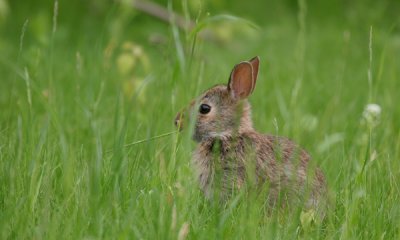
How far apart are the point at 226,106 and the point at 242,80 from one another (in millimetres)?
186

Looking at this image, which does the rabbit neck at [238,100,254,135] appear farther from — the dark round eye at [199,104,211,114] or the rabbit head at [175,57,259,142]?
the dark round eye at [199,104,211,114]

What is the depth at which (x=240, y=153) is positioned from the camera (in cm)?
445

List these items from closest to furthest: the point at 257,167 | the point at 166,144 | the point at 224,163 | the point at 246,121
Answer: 1. the point at 257,167
2. the point at 224,163
3. the point at 166,144
4. the point at 246,121

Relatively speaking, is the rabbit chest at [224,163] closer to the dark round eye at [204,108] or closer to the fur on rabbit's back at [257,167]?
the fur on rabbit's back at [257,167]

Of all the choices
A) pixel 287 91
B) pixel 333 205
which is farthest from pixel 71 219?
pixel 287 91

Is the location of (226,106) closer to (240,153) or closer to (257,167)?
(240,153)

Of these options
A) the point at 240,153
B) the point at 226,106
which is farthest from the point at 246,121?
the point at 240,153

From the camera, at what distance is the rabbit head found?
4609 mm

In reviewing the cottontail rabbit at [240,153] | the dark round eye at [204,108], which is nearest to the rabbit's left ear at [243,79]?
the cottontail rabbit at [240,153]

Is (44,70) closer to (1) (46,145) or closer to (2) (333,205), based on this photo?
(1) (46,145)

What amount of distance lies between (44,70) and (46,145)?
2.94 meters

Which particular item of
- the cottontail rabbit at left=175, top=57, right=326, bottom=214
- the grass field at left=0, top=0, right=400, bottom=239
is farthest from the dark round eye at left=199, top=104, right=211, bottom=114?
the grass field at left=0, top=0, right=400, bottom=239

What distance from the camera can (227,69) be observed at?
771cm

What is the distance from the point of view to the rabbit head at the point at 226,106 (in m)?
4.61
